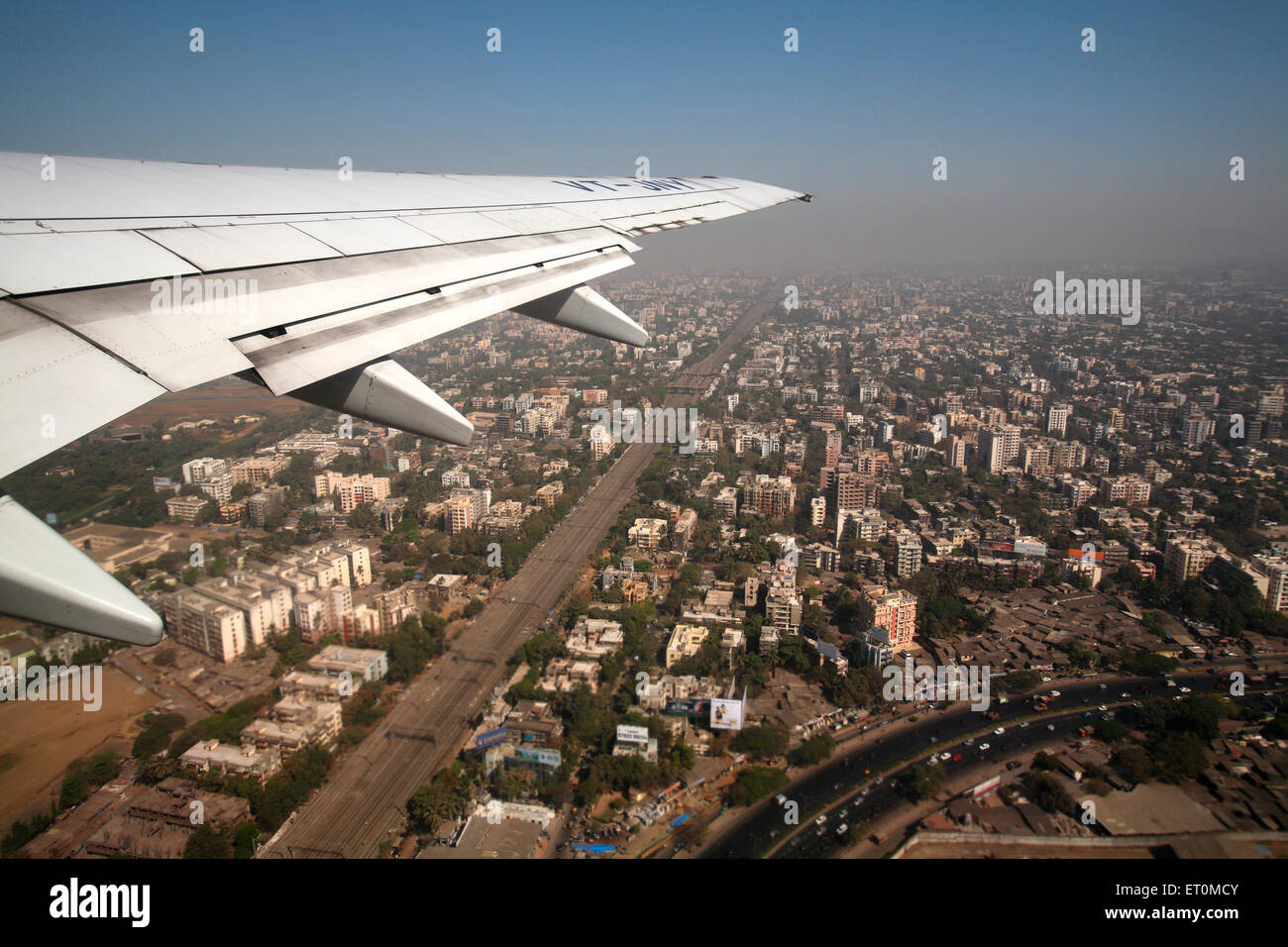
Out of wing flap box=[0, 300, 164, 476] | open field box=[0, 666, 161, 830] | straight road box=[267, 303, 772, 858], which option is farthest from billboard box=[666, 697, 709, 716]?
wing flap box=[0, 300, 164, 476]

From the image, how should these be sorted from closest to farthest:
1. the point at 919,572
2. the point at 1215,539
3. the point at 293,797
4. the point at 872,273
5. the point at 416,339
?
the point at 416,339 → the point at 293,797 → the point at 919,572 → the point at 1215,539 → the point at 872,273

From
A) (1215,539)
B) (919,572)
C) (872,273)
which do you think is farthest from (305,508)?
(872,273)

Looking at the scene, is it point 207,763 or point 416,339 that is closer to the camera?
point 416,339
